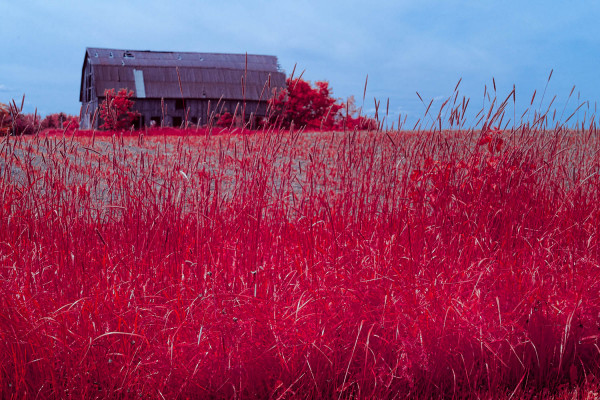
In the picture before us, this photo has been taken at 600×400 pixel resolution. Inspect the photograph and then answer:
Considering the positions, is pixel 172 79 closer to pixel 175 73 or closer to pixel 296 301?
pixel 175 73

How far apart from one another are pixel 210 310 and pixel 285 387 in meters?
0.53

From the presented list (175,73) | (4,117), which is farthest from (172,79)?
(4,117)

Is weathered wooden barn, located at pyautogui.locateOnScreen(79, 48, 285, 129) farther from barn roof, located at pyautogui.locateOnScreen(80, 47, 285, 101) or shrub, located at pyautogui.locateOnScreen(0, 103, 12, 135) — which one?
shrub, located at pyautogui.locateOnScreen(0, 103, 12, 135)

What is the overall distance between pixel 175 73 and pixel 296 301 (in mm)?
28351

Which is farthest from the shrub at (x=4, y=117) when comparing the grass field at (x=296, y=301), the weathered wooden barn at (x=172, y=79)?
the weathered wooden barn at (x=172, y=79)

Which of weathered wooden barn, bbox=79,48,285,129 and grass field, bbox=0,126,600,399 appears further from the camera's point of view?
weathered wooden barn, bbox=79,48,285,129

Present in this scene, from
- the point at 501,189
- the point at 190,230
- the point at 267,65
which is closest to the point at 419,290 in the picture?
the point at 501,189

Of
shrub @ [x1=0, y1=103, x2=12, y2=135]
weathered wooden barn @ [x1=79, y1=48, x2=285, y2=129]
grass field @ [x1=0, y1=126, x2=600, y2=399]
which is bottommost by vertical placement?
grass field @ [x1=0, y1=126, x2=600, y2=399]

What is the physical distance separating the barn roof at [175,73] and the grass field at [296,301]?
1006 inches

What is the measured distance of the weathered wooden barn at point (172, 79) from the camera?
28.9 metres

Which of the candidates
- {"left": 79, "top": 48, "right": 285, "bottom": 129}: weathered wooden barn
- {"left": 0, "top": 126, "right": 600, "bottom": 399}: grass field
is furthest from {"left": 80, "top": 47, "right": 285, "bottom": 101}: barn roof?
{"left": 0, "top": 126, "right": 600, "bottom": 399}: grass field

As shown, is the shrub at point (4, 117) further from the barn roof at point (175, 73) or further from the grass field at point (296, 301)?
the barn roof at point (175, 73)

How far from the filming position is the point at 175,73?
95.6 feet

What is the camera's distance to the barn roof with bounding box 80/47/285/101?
94.8 feet
